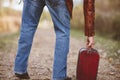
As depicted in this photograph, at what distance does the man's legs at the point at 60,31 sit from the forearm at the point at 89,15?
0.70 ft

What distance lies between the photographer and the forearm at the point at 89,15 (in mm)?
4172

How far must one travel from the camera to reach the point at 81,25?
20344 millimetres

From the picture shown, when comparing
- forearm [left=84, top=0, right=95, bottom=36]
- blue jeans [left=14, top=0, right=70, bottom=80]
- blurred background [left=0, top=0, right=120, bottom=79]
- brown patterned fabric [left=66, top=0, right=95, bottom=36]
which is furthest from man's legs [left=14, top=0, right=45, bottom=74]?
blurred background [left=0, top=0, right=120, bottom=79]

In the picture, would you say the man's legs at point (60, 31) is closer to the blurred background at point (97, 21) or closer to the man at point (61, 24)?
the man at point (61, 24)

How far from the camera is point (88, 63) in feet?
13.9

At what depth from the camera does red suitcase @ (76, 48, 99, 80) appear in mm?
4207

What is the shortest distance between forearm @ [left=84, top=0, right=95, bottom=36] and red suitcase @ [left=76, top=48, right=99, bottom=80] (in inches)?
8.4

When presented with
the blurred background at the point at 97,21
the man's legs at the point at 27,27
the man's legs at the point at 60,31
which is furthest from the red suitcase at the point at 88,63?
the blurred background at the point at 97,21

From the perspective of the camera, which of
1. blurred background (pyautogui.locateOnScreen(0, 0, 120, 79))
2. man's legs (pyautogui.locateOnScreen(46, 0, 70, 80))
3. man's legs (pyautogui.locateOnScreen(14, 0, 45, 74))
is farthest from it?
blurred background (pyautogui.locateOnScreen(0, 0, 120, 79))

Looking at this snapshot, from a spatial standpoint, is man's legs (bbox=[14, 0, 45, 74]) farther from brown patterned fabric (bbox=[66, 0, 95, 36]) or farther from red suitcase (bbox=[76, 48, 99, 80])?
red suitcase (bbox=[76, 48, 99, 80])

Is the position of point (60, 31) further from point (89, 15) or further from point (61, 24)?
point (89, 15)

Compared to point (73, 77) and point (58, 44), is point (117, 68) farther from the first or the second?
point (58, 44)

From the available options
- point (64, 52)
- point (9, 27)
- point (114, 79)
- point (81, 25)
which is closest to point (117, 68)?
point (114, 79)

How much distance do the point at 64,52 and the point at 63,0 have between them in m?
0.58
